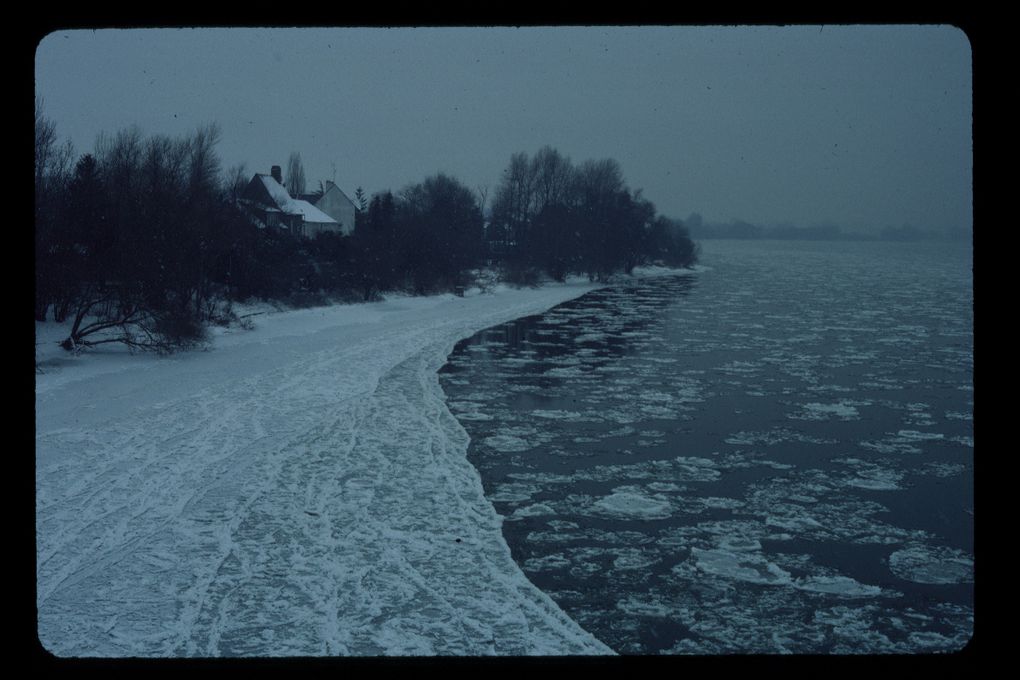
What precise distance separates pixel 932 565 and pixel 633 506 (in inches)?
92.0

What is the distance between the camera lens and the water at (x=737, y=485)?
17.0 feet

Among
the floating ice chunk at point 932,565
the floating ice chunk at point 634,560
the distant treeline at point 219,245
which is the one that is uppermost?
the distant treeline at point 219,245

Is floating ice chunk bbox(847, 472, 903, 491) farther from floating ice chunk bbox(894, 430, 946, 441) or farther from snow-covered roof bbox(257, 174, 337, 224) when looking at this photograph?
snow-covered roof bbox(257, 174, 337, 224)

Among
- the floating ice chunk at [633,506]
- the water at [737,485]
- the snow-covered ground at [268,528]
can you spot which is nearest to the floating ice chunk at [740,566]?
the water at [737,485]

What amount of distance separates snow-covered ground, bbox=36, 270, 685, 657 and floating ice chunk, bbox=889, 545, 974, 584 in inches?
103

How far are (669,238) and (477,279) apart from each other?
86.0 feet

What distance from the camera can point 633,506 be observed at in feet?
24.0

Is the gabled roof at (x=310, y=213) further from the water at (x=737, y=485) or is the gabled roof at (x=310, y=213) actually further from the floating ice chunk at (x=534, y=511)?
the floating ice chunk at (x=534, y=511)

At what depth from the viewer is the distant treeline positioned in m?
15.6

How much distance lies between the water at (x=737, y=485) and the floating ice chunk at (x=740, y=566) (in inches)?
0.8

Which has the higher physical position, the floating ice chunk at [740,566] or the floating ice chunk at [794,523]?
the floating ice chunk at [794,523]

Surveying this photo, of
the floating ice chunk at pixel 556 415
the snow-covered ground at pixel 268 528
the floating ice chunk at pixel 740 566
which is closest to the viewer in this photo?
the snow-covered ground at pixel 268 528

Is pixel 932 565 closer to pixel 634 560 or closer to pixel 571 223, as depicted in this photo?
pixel 634 560
